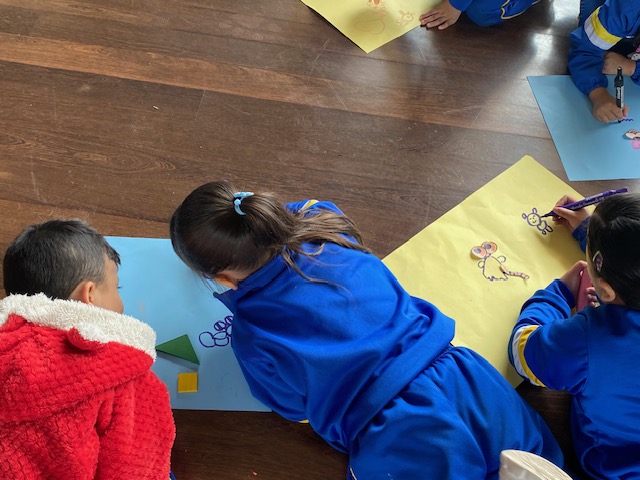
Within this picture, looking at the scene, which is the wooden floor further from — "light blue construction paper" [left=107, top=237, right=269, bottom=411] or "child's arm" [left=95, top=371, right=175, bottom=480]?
"child's arm" [left=95, top=371, right=175, bottom=480]

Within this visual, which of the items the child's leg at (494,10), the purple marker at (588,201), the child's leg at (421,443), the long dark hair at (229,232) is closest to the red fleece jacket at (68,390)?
the long dark hair at (229,232)

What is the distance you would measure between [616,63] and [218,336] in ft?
3.10

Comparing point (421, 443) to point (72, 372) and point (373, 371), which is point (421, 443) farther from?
point (72, 372)

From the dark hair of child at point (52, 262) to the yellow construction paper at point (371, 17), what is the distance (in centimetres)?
73

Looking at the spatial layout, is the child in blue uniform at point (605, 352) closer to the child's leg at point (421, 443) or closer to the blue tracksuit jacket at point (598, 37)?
the child's leg at point (421, 443)

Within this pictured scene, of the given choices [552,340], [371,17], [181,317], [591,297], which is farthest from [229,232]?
[371,17]

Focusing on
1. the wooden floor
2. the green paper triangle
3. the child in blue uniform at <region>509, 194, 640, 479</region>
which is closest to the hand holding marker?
the wooden floor

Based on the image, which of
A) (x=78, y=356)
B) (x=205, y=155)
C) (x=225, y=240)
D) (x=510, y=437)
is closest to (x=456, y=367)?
(x=510, y=437)

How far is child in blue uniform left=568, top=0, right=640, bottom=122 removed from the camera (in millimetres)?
1086

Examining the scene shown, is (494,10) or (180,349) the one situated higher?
(494,10)

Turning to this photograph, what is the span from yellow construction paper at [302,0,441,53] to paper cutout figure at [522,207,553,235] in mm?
468

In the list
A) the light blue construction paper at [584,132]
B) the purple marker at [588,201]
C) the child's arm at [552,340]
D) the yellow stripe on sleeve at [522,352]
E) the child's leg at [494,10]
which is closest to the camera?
the child's arm at [552,340]

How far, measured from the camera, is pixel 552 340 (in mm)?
758

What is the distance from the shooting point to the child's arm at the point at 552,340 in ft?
2.39
